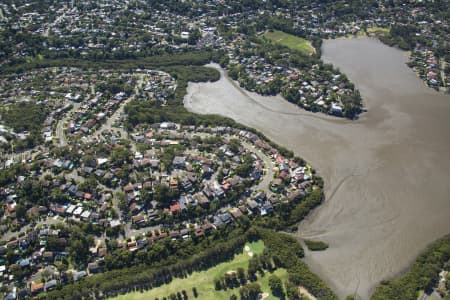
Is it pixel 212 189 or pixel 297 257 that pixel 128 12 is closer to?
pixel 212 189

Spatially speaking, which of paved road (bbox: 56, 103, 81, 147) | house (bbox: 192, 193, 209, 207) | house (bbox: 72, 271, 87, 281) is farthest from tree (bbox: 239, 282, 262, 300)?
paved road (bbox: 56, 103, 81, 147)

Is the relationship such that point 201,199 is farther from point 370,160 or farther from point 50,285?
point 370,160

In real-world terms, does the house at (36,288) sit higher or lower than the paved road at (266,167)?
lower

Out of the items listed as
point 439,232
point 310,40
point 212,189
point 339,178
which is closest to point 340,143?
point 339,178

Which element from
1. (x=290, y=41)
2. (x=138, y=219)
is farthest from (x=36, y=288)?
(x=290, y=41)

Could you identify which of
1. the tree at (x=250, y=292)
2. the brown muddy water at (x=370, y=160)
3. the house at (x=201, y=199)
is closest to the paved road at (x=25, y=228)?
the house at (x=201, y=199)

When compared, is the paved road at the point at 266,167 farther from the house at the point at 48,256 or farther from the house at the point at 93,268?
the house at the point at 48,256
